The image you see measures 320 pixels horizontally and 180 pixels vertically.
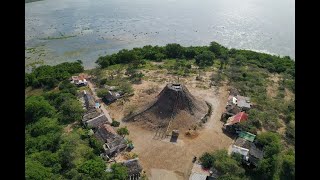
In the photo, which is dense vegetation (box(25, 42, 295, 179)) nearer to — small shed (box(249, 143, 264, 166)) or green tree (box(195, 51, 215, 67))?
green tree (box(195, 51, 215, 67))

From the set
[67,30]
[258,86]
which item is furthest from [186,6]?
[258,86]

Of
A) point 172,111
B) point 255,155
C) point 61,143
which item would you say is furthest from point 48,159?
point 255,155

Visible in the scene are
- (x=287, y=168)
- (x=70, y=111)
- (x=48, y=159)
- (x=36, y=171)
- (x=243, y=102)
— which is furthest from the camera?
(x=243, y=102)

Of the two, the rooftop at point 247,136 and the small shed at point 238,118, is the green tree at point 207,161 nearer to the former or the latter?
the rooftop at point 247,136

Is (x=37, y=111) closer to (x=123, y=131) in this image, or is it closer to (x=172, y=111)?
(x=123, y=131)

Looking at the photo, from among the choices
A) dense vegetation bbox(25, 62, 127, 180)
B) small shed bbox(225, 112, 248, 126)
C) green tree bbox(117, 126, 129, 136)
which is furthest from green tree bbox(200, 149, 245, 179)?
green tree bbox(117, 126, 129, 136)
